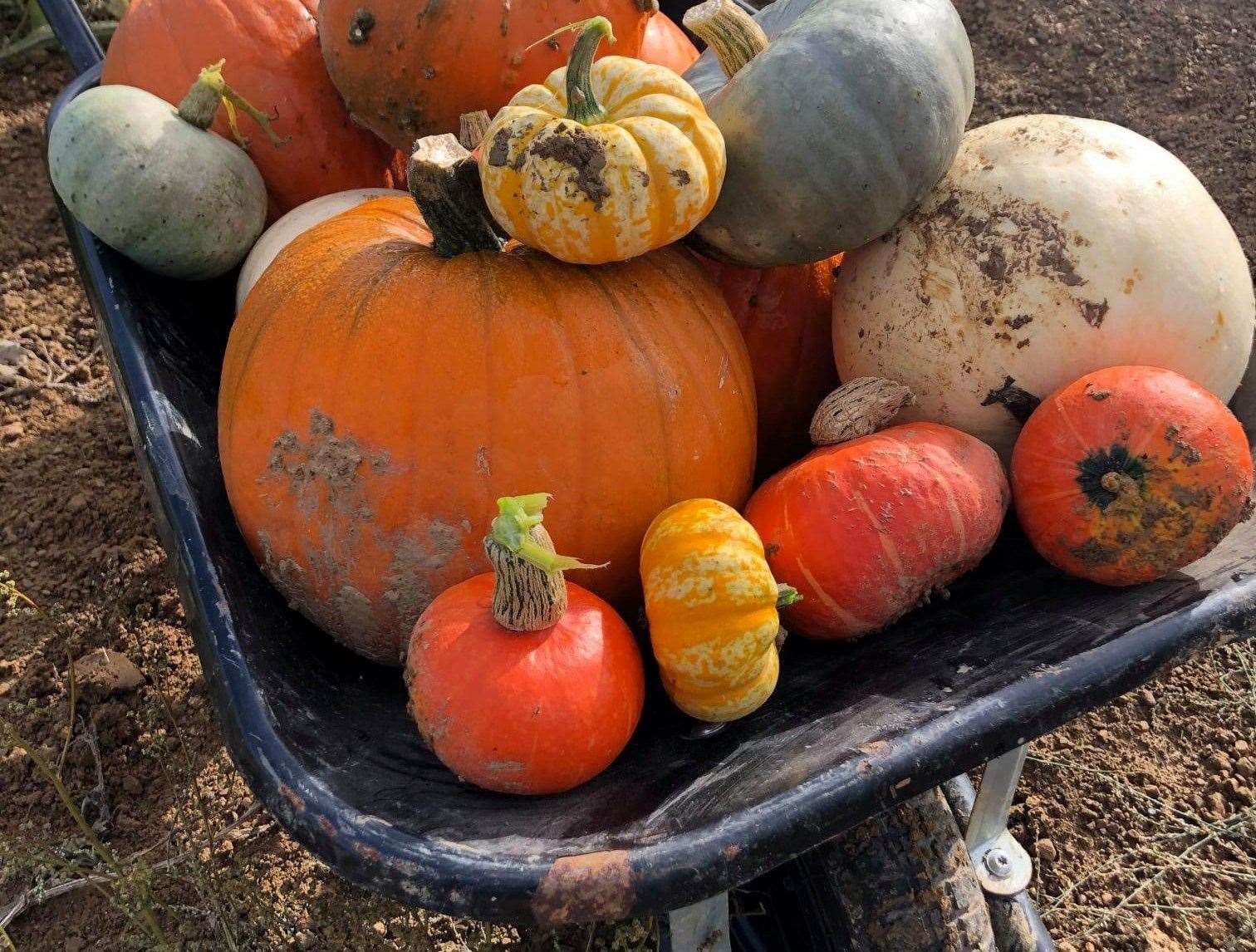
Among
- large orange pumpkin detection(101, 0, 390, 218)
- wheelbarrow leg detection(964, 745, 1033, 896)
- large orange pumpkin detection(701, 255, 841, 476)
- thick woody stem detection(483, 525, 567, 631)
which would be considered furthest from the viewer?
large orange pumpkin detection(101, 0, 390, 218)

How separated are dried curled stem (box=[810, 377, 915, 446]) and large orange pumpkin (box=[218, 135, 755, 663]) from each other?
0.17m

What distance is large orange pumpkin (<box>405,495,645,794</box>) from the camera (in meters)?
1.24

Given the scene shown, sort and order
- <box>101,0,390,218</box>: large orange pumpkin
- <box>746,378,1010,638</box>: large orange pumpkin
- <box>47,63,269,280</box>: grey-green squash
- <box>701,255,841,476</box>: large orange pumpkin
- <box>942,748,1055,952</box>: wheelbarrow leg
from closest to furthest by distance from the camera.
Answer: <box>746,378,1010,638</box>: large orange pumpkin < <box>942,748,1055,952</box>: wheelbarrow leg < <box>47,63,269,280</box>: grey-green squash < <box>701,255,841,476</box>: large orange pumpkin < <box>101,0,390,218</box>: large orange pumpkin

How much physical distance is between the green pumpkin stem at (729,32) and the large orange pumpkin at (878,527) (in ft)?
2.21

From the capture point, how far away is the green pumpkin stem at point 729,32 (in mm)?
1585

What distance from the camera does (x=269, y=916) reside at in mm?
1893

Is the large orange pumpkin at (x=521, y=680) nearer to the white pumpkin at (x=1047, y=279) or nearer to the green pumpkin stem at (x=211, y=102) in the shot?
the white pumpkin at (x=1047, y=279)

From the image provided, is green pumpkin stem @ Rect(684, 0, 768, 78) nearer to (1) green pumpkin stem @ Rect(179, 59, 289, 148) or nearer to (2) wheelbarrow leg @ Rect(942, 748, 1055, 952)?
(1) green pumpkin stem @ Rect(179, 59, 289, 148)

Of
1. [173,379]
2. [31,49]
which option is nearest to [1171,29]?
[173,379]

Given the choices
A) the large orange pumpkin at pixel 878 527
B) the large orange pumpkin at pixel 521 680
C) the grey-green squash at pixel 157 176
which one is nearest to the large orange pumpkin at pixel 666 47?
the grey-green squash at pixel 157 176

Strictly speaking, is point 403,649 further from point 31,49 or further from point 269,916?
point 31,49

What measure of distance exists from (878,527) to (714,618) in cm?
31

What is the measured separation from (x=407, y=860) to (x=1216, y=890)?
1.95 meters

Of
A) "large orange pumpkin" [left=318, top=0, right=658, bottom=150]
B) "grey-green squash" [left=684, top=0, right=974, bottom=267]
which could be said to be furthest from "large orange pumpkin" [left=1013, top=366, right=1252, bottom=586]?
"large orange pumpkin" [left=318, top=0, right=658, bottom=150]
